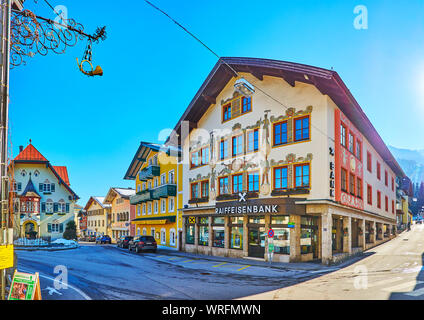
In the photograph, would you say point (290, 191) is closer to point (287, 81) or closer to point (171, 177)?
point (287, 81)

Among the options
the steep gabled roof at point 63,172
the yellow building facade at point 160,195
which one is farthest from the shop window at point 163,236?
the steep gabled roof at point 63,172

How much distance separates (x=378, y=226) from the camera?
35.7 meters

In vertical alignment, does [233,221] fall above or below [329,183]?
below

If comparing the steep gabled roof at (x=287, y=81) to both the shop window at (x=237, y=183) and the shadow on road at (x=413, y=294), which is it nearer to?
the shop window at (x=237, y=183)

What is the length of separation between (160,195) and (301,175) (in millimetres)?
19621

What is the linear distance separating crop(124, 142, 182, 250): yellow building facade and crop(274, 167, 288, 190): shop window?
13738mm

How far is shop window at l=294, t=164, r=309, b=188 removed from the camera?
21281 millimetres

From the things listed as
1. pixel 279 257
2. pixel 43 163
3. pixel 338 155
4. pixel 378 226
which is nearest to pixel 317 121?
pixel 338 155

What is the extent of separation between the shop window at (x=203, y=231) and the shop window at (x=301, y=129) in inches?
453

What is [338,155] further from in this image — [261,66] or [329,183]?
[261,66]

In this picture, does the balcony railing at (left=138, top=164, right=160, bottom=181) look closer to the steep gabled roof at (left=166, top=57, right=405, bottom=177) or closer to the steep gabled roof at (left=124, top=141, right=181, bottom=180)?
the steep gabled roof at (left=124, top=141, right=181, bottom=180)
